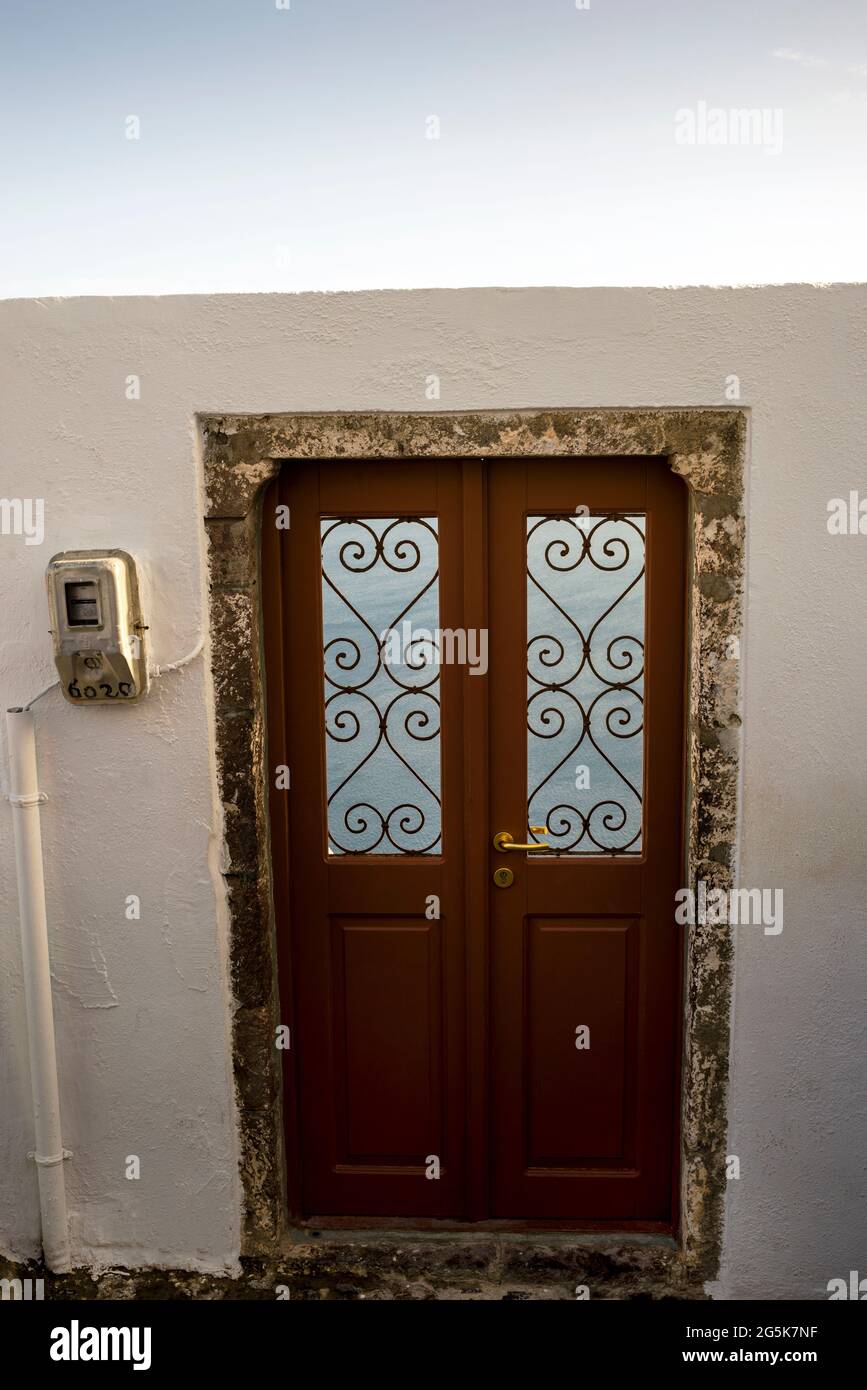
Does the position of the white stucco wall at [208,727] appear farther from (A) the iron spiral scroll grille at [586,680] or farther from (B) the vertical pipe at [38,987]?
(A) the iron spiral scroll grille at [586,680]

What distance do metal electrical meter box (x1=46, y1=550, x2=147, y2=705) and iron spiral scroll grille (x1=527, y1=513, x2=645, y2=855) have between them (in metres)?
1.24

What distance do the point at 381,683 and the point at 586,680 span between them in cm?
67

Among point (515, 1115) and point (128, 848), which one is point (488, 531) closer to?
point (128, 848)

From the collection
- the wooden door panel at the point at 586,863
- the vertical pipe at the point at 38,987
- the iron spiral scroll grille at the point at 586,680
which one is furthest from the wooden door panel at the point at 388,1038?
the vertical pipe at the point at 38,987

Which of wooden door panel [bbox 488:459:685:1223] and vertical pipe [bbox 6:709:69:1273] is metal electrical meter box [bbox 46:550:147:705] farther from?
wooden door panel [bbox 488:459:685:1223]

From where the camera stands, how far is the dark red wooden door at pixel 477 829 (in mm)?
3264

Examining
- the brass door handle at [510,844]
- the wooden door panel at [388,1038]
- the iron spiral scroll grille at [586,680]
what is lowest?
the wooden door panel at [388,1038]

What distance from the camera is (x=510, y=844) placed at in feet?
11.0

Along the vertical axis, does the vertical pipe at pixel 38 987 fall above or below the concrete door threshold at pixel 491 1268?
above

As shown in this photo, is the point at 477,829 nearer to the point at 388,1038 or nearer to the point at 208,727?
the point at 388,1038

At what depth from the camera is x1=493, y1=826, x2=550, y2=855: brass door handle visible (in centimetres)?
336

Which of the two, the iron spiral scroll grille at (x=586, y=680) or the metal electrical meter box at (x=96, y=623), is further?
the iron spiral scroll grille at (x=586, y=680)

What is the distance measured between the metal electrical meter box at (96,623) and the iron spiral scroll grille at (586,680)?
124 centimetres
